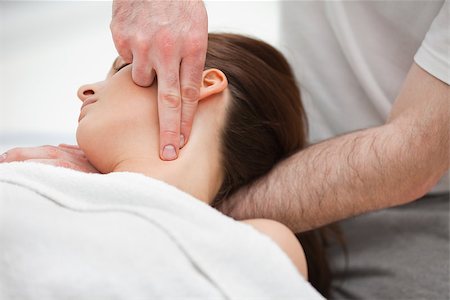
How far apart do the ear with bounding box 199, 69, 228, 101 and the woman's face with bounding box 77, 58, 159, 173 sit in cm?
10

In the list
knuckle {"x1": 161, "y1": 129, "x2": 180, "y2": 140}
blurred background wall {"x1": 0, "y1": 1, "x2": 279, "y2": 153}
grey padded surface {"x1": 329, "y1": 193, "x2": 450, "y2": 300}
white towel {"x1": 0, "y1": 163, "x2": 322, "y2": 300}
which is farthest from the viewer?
blurred background wall {"x1": 0, "y1": 1, "x2": 279, "y2": 153}

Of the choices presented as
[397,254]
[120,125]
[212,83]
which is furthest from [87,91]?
[397,254]

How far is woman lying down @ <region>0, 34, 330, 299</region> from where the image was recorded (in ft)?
2.94

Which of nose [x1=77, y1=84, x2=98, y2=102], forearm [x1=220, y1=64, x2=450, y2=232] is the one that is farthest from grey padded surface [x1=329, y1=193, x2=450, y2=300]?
nose [x1=77, y1=84, x2=98, y2=102]

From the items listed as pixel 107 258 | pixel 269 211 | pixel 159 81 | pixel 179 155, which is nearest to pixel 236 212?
pixel 269 211

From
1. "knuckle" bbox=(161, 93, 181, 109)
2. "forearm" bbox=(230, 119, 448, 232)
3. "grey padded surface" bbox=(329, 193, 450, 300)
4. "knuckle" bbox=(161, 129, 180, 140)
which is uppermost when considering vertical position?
"knuckle" bbox=(161, 93, 181, 109)

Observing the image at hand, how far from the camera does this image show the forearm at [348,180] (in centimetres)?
136

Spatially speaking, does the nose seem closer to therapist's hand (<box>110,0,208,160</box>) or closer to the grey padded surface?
therapist's hand (<box>110,0,208,160</box>)

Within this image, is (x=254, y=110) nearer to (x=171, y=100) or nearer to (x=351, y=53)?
(x=171, y=100)

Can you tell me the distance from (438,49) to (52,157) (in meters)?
0.87

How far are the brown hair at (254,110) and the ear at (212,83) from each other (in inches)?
1.6

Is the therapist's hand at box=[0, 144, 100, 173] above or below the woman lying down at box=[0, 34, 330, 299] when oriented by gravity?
below

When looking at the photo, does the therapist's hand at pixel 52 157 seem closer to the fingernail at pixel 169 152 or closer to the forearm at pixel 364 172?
the fingernail at pixel 169 152

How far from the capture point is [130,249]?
0.91 meters
